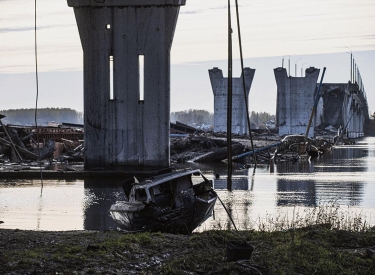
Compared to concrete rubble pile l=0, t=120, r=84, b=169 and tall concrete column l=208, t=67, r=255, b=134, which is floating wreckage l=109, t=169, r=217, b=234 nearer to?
concrete rubble pile l=0, t=120, r=84, b=169

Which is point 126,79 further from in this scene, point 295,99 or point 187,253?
point 295,99

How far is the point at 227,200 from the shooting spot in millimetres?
24234

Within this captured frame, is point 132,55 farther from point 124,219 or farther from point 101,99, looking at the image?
point 124,219

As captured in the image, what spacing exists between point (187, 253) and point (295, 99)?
271ft

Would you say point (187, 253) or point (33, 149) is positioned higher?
point (33, 149)

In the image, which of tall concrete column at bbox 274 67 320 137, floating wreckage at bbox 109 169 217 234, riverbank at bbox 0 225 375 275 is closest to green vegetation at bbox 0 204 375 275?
riverbank at bbox 0 225 375 275

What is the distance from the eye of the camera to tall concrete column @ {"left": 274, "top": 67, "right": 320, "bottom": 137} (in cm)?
9181

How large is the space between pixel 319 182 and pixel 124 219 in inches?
706

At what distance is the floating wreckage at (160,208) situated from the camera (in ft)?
51.0

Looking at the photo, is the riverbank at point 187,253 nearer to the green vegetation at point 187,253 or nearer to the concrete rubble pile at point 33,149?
the green vegetation at point 187,253

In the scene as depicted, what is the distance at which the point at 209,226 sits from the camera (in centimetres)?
1741

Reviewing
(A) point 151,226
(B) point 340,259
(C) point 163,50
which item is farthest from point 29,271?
(C) point 163,50

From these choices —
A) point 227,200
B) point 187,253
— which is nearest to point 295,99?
point 227,200

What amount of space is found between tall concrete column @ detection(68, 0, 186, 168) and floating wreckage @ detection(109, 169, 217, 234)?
10.7 meters
